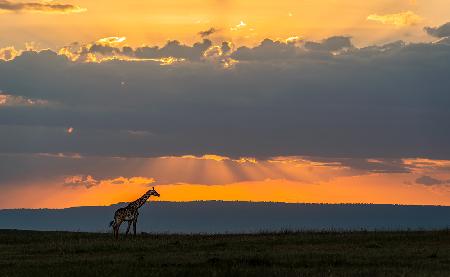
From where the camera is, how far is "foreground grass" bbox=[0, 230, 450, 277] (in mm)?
41062

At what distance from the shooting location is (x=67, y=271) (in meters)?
41.6

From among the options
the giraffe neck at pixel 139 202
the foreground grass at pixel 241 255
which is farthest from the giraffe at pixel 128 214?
the foreground grass at pixel 241 255

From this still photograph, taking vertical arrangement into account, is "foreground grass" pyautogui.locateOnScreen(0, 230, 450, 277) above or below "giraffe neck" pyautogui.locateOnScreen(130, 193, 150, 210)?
below

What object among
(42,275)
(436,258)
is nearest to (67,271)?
(42,275)

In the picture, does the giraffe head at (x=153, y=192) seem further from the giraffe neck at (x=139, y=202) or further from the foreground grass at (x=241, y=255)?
the foreground grass at (x=241, y=255)

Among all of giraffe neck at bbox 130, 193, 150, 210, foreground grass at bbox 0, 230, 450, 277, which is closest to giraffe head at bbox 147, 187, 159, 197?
giraffe neck at bbox 130, 193, 150, 210

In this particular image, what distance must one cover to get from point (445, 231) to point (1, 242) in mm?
31631

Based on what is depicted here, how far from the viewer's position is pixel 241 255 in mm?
47812

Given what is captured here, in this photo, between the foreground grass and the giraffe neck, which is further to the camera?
the giraffe neck

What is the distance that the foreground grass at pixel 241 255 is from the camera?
41.1 metres

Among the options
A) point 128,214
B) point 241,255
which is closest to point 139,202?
point 128,214

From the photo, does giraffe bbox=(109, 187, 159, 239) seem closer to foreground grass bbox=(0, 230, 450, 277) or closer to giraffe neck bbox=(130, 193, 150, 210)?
giraffe neck bbox=(130, 193, 150, 210)

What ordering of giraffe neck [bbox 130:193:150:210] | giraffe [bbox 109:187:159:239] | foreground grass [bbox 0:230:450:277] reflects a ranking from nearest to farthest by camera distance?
1. foreground grass [bbox 0:230:450:277]
2. giraffe [bbox 109:187:159:239]
3. giraffe neck [bbox 130:193:150:210]

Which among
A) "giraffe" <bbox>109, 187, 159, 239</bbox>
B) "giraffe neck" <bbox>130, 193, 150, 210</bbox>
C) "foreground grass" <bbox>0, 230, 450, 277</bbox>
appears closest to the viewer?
"foreground grass" <bbox>0, 230, 450, 277</bbox>
